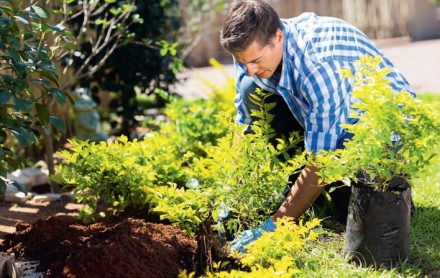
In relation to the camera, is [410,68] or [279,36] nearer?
[279,36]

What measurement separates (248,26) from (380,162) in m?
0.87

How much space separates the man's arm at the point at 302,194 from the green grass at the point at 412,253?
210 millimetres

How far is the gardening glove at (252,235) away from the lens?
3351mm

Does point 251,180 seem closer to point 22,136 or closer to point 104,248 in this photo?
point 104,248

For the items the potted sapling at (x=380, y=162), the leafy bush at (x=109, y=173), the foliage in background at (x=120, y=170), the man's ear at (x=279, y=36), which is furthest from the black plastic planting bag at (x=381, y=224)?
the leafy bush at (x=109, y=173)

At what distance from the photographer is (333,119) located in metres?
3.39

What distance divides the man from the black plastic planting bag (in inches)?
8.2

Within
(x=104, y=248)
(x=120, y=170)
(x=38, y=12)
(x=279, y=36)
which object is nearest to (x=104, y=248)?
(x=104, y=248)

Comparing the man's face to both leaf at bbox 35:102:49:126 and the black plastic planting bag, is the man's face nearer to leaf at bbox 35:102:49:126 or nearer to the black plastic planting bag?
the black plastic planting bag

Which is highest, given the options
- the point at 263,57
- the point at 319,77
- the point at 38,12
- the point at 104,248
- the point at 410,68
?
the point at 38,12

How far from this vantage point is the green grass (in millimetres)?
3100

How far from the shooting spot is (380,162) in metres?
3.07

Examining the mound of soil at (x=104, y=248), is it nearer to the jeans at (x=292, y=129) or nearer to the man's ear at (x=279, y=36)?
the jeans at (x=292, y=129)

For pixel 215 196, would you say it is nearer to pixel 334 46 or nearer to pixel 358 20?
pixel 334 46
